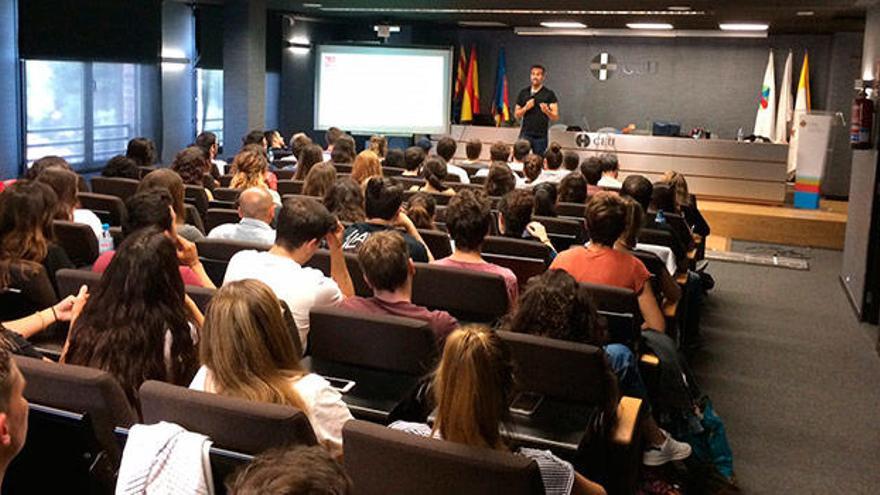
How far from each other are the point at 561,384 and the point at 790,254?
7.29 m

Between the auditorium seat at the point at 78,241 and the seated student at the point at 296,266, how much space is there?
121cm

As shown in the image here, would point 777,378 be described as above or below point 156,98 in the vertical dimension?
below

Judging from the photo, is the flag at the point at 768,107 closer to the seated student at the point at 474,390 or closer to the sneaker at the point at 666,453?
the sneaker at the point at 666,453

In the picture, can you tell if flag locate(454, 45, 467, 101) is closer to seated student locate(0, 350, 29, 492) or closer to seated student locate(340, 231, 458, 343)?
seated student locate(340, 231, 458, 343)

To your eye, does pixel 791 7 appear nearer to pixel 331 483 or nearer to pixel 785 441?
pixel 785 441

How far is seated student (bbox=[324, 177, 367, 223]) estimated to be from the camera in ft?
17.0

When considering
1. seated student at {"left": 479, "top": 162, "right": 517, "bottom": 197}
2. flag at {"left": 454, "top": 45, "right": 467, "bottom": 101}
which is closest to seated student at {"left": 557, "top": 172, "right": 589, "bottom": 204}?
seated student at {"left": 479, "top": 162, "right": 517, "bottom": 197}

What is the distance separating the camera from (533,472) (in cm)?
185

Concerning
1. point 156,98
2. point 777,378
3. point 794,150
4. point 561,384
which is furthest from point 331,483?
point 794,150

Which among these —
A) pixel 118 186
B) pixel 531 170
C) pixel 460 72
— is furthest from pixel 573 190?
pixel 460 72

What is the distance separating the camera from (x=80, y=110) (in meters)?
9.48

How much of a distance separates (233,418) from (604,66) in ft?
42.5

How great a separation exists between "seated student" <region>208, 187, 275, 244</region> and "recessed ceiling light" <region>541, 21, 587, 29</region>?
8773 mm

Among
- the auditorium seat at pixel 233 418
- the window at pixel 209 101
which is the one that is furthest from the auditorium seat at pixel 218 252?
the window at pixel 209 101
